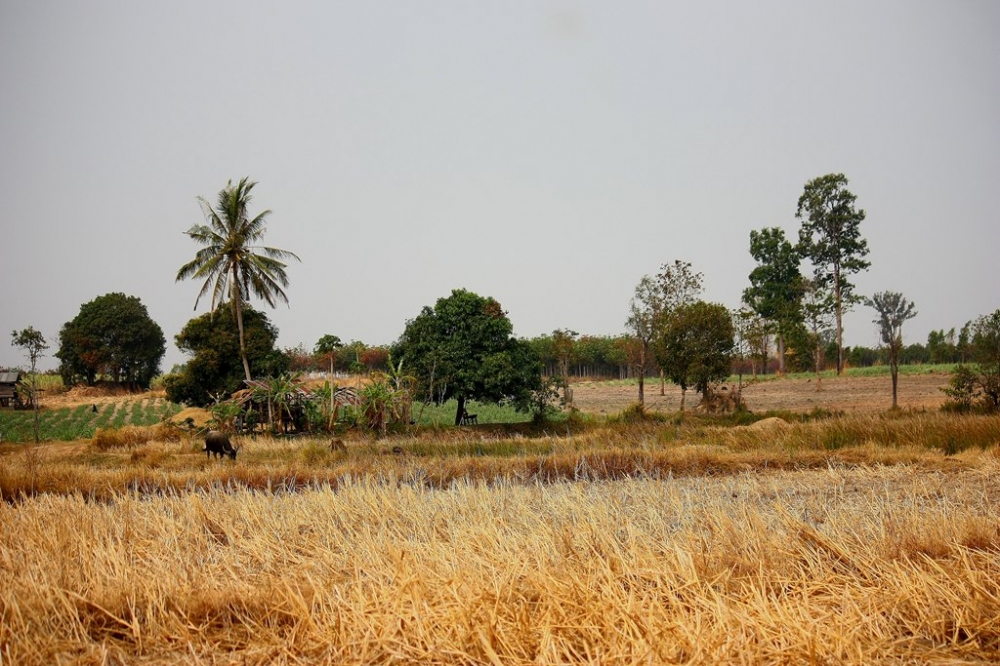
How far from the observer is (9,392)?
39.8 metres

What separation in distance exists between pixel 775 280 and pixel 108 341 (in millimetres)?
56325

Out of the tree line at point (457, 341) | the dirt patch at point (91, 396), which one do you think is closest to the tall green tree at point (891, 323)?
Answer: the tree line at point (457, 341)

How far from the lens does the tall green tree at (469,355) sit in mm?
25500

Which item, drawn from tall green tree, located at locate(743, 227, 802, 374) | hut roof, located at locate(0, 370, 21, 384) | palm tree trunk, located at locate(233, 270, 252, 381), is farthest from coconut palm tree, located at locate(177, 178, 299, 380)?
tall green tree, located at locate(743, 227, 802, 374)

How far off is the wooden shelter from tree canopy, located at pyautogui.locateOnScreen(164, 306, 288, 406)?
15046mm

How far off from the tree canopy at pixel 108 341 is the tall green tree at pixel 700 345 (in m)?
45.1

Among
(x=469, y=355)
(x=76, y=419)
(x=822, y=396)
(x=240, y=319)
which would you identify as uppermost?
(x=240, y=319)

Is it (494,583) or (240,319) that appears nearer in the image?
(494,583)

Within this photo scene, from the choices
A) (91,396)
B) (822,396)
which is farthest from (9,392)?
(822,396)

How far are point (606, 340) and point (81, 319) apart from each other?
57.5 meters

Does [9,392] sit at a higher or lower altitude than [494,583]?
higher

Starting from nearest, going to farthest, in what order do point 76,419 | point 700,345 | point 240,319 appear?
1. point 700,345
2. point 240,319
3. point 76,419

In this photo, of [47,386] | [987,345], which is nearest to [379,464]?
[987,345]

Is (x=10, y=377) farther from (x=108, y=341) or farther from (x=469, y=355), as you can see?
(x=469, y=355)
